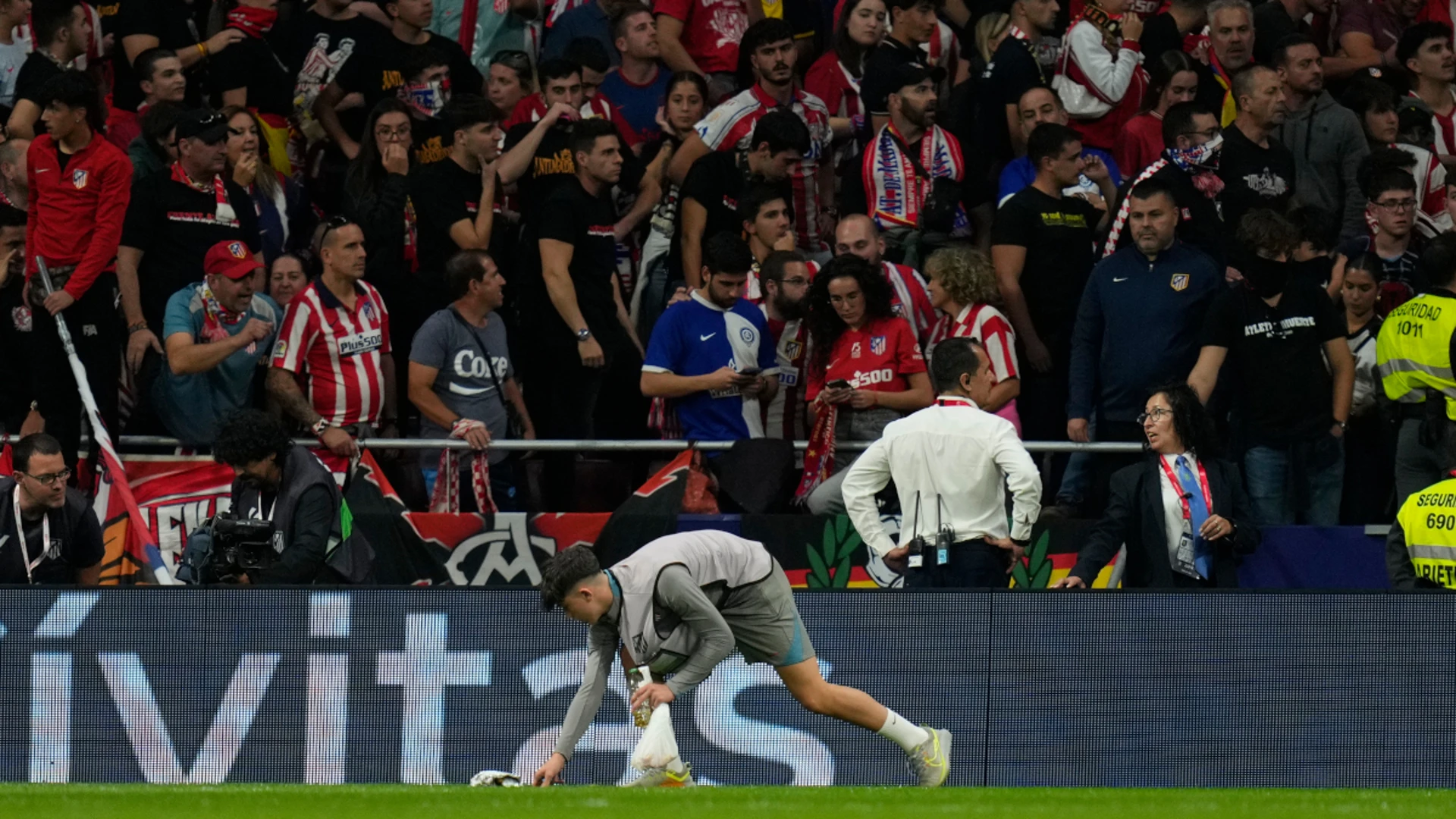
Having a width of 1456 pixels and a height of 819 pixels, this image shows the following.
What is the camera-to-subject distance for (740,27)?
1422 centimetres

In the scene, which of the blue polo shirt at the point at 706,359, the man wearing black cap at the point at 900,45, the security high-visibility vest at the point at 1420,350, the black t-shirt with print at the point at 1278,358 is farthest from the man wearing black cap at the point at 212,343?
the security high-visibility vest at the point at 1420,350

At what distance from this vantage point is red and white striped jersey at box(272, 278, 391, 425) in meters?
11.5

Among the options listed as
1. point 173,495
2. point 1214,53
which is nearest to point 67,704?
point 173,495

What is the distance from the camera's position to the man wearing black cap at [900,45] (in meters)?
13.4

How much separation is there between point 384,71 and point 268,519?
4.20 m

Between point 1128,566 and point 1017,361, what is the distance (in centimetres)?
226

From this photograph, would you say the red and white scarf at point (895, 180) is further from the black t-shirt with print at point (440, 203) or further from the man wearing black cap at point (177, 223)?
the man wearing black cap at point (177, 223)

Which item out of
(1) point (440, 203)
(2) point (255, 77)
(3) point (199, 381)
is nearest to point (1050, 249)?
(1) point (440, 203)

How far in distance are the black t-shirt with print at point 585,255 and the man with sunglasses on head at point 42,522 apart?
2845 millimetres

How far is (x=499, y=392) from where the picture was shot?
11.9 meters

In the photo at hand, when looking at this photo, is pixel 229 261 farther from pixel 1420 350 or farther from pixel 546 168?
pixel 1420 350

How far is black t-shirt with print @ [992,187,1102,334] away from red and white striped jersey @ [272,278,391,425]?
358cm

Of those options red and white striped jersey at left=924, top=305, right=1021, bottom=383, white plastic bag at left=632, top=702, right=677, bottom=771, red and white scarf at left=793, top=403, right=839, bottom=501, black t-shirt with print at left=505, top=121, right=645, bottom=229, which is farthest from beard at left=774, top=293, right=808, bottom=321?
white plastic bag at left=632, top=702, right=677, bottom=771

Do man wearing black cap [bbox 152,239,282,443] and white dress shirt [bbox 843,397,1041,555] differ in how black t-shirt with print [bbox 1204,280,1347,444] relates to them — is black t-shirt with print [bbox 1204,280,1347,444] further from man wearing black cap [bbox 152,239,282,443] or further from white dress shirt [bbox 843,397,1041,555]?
man wearing black cap [bbox 152,239,282,443]
